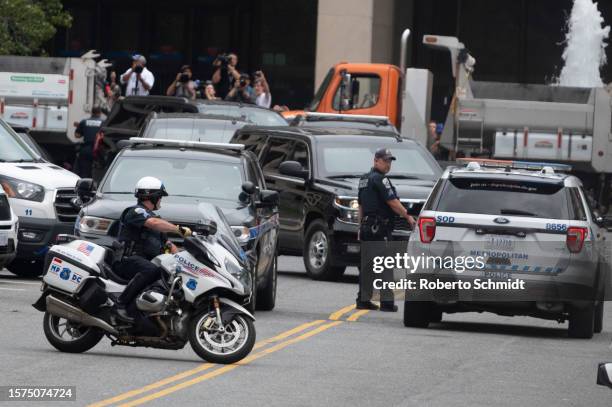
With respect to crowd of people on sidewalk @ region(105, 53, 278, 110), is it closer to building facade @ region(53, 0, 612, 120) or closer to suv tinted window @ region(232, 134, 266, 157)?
suv tinted window @ region(232, 134, 266, 157)

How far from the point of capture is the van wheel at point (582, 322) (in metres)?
16.3

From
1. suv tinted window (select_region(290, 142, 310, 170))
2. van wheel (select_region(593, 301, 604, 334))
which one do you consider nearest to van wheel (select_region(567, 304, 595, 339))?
van wheel (select_region(593, 301, 604, 334))

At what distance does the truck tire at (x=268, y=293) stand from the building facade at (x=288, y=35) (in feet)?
97.5

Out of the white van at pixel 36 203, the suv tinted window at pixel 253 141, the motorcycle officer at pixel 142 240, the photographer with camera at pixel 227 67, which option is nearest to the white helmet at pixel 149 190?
the motorcycle officer at pixel 142 240

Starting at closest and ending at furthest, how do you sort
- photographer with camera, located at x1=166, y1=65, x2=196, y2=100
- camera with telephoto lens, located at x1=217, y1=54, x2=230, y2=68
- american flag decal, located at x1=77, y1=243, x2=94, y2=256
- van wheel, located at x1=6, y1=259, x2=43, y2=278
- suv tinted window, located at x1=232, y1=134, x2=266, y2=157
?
1. american flag decal, located at x1=77, y1=243, x2=94, y2=256
2. van wheel, located at x1=6, y1=259, x2=43, y2=278
3. suv tinted window, located at x1=232, y1=134, x2=266, y2=157
4. photographer with camera, located at x1=166, y1=65, x2=196, y2=100
5. camera with telephoto lens, located at x1=217, y1=54, x2=230, y2=68

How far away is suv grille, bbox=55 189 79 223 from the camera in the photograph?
20.5 m

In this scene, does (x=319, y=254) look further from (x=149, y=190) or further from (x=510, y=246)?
(x=149, y=190)

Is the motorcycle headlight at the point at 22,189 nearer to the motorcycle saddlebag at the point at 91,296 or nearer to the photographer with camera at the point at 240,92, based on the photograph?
the motorcycle saddlebag at the point at 91,296

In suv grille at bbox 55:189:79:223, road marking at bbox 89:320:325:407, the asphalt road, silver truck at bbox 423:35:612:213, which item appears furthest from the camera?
silver truck at bbox 423:35:612:213

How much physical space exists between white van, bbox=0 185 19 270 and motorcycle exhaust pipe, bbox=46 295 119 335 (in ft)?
16.5

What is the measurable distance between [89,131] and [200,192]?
1313cm

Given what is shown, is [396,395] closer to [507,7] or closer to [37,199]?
[37,199]

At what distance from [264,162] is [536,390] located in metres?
11.0

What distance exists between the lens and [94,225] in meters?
16.9
